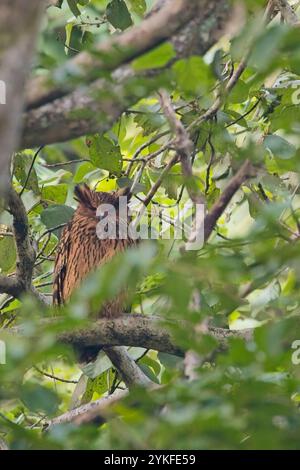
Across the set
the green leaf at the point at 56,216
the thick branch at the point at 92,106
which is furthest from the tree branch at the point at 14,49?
the green leaf at the point at 56,216

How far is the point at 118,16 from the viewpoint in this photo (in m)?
4.03

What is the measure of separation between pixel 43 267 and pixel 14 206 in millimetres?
1735

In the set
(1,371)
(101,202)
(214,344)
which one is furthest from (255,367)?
(101,202)

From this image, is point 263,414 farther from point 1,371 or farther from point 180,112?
point 180,112

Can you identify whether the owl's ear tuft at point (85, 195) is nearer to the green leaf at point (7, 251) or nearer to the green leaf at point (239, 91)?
the green leaf at point (7, 251)

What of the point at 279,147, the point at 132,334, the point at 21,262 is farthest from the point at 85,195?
the point at 279,147

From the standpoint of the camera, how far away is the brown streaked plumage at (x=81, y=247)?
4637 millimetres

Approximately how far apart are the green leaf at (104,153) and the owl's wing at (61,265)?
0.64 meters

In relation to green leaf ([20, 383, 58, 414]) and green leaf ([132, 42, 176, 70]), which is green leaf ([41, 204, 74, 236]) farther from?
green leaf ([132, 42, 176, 70])

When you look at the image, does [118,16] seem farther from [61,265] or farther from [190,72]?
[190,72]

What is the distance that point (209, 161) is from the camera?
14.3 ft

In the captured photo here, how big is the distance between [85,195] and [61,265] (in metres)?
0.34

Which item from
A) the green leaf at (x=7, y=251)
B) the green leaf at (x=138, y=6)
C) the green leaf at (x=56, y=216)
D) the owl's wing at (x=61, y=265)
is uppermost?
the green leaf at (x=138, y=6)

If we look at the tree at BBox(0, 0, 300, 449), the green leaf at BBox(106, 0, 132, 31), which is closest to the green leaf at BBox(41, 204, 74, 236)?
the tree at BBox(0, 0, 300, 449)
